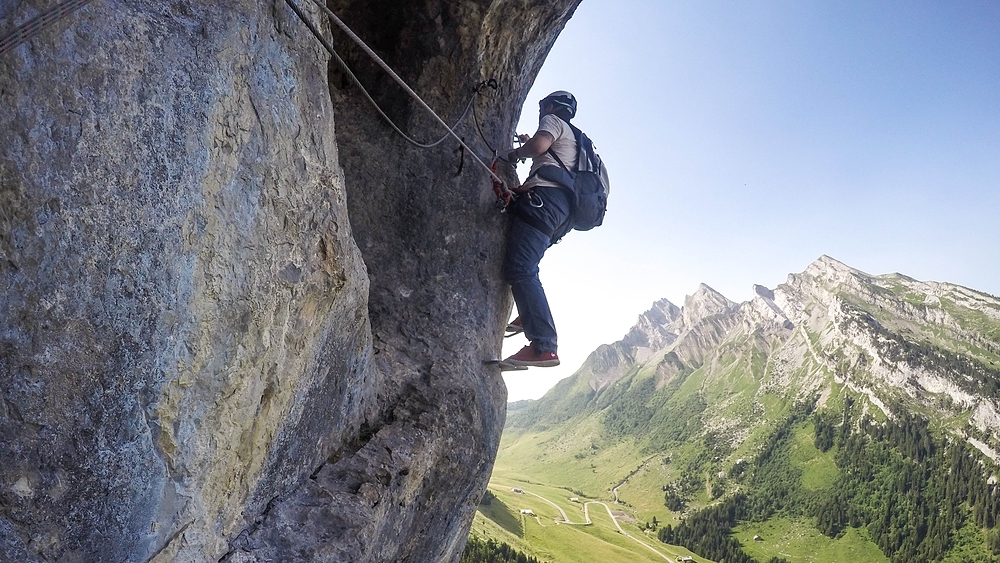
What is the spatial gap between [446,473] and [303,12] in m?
5.02

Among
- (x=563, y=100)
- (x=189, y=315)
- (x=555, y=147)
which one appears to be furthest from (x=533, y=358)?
(x=189, y=315)

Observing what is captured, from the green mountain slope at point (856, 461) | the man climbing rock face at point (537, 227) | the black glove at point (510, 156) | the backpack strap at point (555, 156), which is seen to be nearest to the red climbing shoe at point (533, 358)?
the man climbing rock face at point (537, 227)

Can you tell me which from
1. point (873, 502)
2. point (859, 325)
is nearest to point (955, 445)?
point (873, 502)

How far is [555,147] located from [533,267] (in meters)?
1.88

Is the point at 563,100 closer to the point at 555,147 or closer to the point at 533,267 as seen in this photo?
the point at 555,147

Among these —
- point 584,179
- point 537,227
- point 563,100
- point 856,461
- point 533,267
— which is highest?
point 563,100

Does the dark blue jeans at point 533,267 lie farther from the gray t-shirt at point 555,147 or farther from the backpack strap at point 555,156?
the backpack strap at point 555,156

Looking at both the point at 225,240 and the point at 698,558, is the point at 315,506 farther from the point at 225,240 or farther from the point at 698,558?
the point at 698,558

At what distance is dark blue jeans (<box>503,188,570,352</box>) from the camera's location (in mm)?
7969

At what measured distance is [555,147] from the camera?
809 centimetres

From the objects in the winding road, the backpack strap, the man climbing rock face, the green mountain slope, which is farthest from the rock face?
the green mountain slope

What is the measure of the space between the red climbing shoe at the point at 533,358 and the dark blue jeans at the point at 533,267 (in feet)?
0.25

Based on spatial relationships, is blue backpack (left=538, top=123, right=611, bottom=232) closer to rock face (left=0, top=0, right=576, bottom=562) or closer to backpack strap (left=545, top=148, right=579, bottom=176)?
backpack strap (left=545, top=148, right=579, bottom=176)

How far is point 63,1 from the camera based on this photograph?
2775 mm
